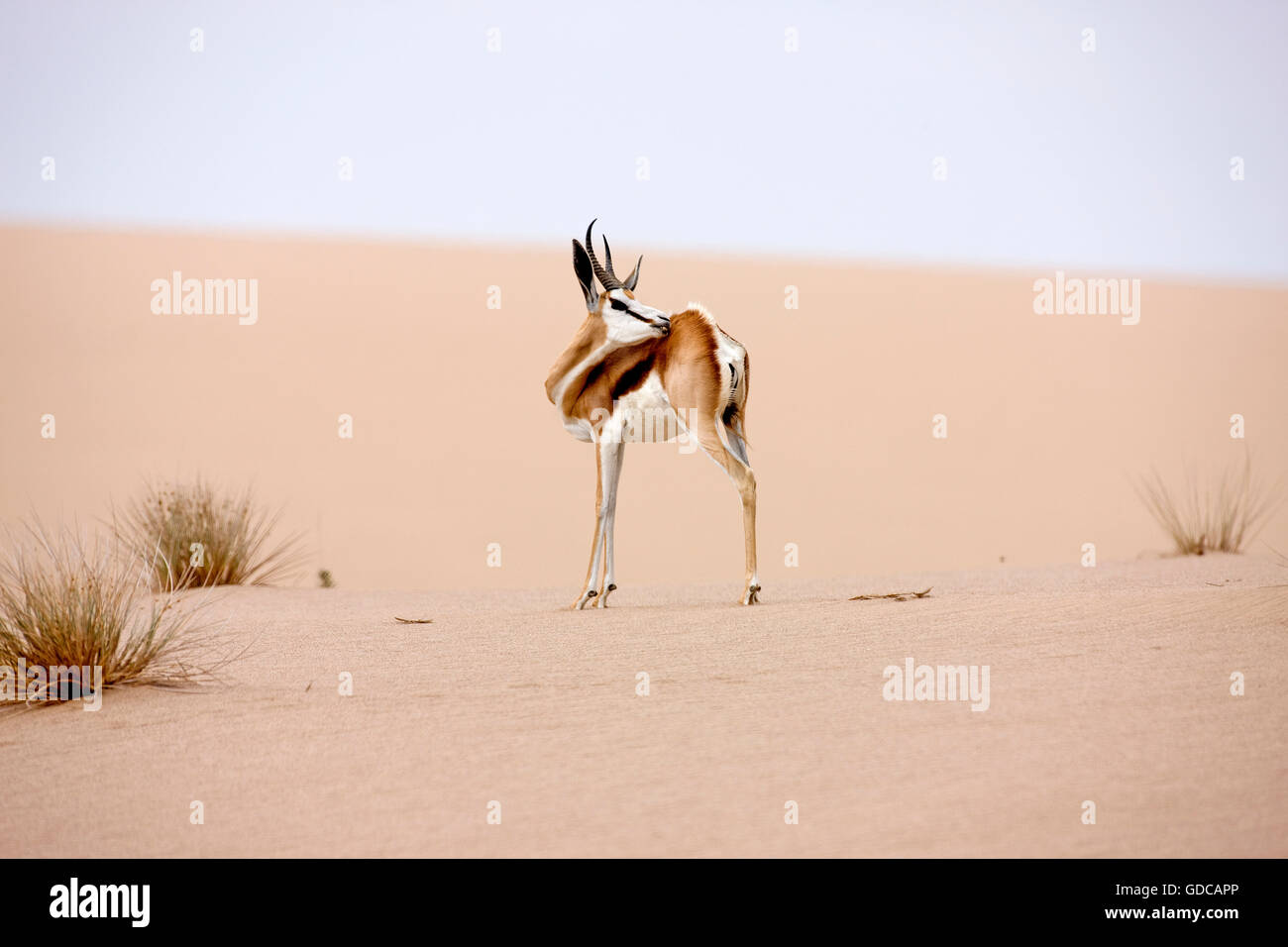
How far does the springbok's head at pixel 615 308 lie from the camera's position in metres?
9.75

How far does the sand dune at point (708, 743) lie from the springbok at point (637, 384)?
1.25 m

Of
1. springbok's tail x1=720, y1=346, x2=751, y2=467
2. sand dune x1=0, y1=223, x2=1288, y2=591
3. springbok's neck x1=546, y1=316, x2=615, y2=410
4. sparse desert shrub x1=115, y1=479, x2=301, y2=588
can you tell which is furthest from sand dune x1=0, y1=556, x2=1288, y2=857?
sand dune x1=0, y1=223, x2=1288, y2=591

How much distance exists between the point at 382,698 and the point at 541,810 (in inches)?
84.6

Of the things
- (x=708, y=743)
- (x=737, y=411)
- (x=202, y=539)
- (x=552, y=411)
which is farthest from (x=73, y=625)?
(x=552, y=411)

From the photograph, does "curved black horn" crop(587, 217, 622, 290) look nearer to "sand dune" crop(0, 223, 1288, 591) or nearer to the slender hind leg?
the slender hind leg

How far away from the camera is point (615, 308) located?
32.6 ft

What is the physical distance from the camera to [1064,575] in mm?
12453

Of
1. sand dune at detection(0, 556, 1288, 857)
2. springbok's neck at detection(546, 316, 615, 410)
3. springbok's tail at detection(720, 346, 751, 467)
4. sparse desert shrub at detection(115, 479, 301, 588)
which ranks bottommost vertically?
sand dune at detection(0, 556, 1288, 857)

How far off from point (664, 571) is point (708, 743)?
16.3 m

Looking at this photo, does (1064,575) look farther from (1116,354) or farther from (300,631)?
(1116,354)

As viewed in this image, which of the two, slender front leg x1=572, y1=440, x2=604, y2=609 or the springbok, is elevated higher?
the springbok

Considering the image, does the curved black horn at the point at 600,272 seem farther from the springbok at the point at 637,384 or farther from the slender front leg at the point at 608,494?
the slender front leg at the point at 608,494

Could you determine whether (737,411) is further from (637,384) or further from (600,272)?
(600,272)

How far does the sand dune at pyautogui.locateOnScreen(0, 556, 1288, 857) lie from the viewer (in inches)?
181
